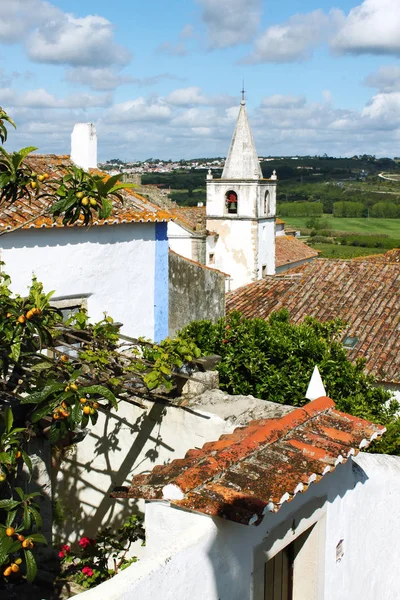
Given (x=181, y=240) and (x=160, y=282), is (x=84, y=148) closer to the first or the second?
(x=160, y=282)

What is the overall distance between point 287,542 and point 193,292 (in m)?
15.6

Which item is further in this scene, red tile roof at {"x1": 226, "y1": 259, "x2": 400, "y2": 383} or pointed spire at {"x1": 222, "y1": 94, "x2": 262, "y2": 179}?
pointed spire at {"x1": 222, "y1": 94, "x2": 262, "y2": 179}

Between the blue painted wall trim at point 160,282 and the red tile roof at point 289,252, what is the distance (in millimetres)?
31658

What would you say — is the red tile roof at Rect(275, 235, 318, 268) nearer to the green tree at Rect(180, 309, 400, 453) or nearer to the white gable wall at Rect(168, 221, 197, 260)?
the white gable wall at Rect(168, 221, 197, 260)

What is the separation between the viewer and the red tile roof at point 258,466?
3.71 meters

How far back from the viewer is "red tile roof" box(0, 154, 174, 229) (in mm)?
8586

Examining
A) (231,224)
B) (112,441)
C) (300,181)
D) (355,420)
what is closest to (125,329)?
(112,441)

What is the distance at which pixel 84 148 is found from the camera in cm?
1138

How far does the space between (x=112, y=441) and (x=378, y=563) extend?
2598 mm

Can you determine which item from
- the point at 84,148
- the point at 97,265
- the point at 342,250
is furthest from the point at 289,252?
the point at 97,265

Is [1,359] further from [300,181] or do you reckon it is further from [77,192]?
[300,181]

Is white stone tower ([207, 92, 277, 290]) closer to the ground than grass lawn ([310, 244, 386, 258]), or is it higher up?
higher up

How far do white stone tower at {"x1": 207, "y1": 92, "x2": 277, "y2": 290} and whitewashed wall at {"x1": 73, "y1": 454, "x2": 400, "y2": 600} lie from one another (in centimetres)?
2939

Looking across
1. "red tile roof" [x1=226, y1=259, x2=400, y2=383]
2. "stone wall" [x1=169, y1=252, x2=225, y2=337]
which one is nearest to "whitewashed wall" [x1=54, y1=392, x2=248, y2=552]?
"red tile roof" [x1=226, y1=259, x2=400, y2=383]
